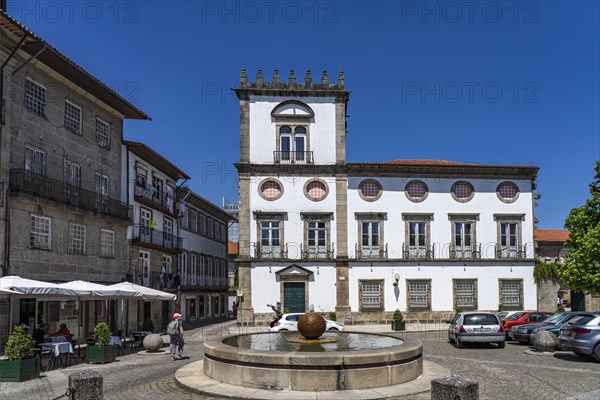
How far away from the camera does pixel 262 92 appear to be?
116 feet

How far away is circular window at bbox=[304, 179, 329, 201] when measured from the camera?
3494 cm

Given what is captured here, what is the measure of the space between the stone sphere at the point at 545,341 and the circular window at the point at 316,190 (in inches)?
696

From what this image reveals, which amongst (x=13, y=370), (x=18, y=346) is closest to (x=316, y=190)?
(x=18, y=346)

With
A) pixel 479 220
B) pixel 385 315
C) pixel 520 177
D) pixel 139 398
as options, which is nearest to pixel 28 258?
pixel 139 398

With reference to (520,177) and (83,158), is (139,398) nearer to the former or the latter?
(83,158)

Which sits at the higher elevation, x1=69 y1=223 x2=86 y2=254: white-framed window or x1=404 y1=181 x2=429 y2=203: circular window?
x1=404 y1=181 x2=429 y2=203: circular window

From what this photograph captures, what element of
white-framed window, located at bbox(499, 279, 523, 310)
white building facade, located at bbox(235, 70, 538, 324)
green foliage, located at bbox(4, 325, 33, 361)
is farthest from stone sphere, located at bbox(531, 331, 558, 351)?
white-framed window, located at bbox(499, 279, 523, 310)

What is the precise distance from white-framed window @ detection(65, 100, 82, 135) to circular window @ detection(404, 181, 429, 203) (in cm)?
1930

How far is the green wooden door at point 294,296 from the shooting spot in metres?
34.3

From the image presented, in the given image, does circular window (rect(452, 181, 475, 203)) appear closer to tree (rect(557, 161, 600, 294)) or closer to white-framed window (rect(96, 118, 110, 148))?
tree (rect(557, 161, 600, 294))

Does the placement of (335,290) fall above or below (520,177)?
below

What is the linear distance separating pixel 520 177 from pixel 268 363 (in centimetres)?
2965

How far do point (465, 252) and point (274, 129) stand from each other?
14.1 meters

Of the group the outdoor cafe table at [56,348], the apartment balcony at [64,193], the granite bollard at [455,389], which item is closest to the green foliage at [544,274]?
the apartment balcony at [64,193]
